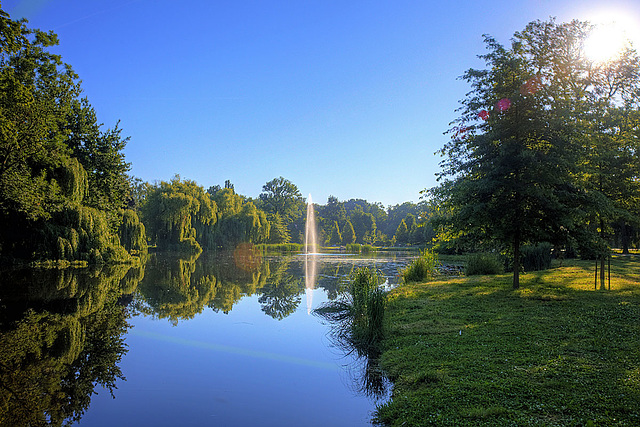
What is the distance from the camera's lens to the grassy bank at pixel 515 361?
12.2ft

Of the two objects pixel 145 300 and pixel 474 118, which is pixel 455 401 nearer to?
pixel 474 118

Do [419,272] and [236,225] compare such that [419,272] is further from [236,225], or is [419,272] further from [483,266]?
[236,225]

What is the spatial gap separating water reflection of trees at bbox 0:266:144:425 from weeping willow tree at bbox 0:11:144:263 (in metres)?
7.37

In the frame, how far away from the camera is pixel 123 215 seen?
2888 centimetres

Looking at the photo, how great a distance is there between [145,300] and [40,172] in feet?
41.9

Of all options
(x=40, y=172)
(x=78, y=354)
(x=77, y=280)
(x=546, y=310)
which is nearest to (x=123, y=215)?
(x=40, y=172)

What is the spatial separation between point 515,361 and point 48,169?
76.5 ft

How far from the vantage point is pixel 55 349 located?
21.0 feet

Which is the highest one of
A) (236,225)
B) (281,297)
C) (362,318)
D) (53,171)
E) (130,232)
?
(53,171)

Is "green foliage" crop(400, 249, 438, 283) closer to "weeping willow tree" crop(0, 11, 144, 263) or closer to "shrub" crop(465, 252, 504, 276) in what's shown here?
"shrub" crop(465, 252, 504, 276)

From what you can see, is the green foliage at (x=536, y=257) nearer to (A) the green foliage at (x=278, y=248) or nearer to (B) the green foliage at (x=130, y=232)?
(B) the green foliage at (x=130, y=232)

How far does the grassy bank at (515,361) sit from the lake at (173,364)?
2.48 feet

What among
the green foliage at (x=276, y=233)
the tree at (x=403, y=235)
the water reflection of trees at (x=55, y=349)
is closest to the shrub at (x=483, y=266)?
the water reflection of trees at (x=55, y=349)

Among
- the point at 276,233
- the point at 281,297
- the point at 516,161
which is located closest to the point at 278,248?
the point at 276,233
